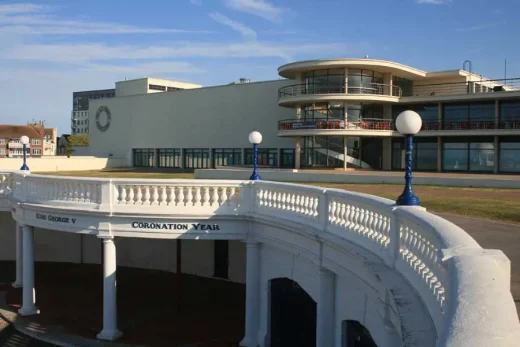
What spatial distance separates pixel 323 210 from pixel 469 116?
3707 centimetres

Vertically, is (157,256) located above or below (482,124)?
below

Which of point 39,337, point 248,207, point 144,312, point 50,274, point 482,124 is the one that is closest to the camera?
point 248,207

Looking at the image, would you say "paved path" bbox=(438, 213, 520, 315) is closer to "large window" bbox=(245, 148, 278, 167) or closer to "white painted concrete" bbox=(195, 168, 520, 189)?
"white painted concrete" bbox=(195, 168, 520, 189)

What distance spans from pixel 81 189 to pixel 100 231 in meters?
1.30

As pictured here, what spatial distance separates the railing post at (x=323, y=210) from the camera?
1053cm

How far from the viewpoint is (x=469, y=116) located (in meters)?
43.8

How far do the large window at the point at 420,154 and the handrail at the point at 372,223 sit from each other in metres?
34.6

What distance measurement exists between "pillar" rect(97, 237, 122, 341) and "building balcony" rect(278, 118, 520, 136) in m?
30.4

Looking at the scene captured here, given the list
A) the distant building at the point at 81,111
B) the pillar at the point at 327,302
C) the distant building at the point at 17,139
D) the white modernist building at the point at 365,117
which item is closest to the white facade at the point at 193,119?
the white modernist building at the point at 365,117

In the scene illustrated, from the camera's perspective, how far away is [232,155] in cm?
5628

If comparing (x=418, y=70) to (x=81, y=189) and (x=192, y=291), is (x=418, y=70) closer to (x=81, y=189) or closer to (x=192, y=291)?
(x=192, y=291)

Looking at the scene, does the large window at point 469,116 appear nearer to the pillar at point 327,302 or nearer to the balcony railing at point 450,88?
the balcony railing at point 450,88

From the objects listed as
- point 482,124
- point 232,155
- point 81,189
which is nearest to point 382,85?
point 482,124

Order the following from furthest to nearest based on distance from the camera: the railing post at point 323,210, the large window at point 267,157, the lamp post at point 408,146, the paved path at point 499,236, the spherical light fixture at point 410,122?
the large window at point 267,157
the railing post at point 323,210
the spherical light fixture at point 410,122
the lamp post at point 408,146
the paved path at point 499,236
